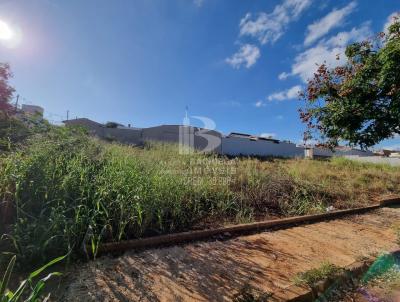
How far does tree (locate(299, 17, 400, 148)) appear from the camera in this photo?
16.4 ft

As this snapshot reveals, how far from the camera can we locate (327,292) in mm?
2443

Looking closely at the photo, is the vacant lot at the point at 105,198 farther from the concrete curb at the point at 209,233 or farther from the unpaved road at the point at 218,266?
the unpaved road at the point at 218,266

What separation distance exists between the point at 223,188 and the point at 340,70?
4154 mm

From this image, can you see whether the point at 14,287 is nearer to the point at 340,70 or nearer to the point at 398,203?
the point at 340,70

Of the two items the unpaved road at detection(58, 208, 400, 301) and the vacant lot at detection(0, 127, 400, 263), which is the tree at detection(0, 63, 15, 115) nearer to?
the vacant lot at detection(0, 127, 400, 263)

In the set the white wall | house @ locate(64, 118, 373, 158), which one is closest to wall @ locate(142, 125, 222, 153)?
house @ locate(64, 118, 373, 158)

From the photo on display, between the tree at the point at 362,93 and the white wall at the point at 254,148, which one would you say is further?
the white wall at the point at 254,148

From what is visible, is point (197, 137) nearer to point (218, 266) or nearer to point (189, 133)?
point (189, 133)

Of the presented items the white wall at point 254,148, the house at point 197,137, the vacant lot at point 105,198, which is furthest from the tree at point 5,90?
the white wall at point 254,148

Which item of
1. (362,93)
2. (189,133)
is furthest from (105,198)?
(189,133)

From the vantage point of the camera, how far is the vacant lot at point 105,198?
100 inches

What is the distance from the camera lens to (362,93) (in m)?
5.55

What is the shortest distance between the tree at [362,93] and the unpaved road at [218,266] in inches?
102

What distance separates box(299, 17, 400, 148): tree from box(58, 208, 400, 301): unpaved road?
102 inches
